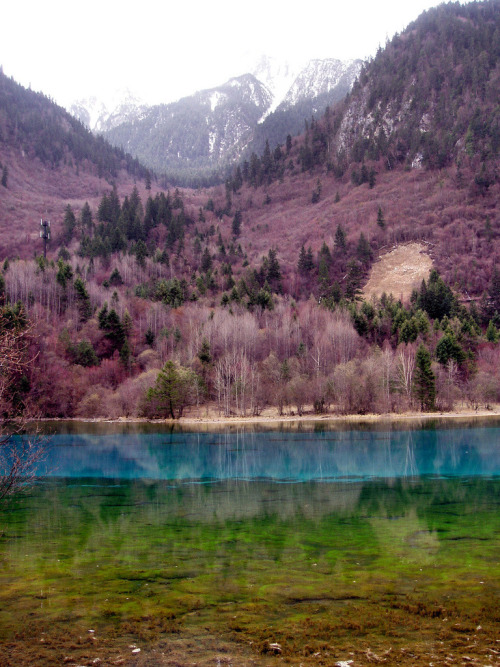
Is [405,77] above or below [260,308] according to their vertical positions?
above

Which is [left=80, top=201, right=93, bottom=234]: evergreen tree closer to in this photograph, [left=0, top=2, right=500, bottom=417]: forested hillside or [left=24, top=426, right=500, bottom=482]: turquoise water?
[left=0, top=2, right=500, bottom=417]: forested hillside

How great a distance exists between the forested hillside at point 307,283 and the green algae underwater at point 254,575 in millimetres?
11347

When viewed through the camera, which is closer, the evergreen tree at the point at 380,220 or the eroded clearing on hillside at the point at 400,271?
the eroded clearing on hillside at the point at 400,271

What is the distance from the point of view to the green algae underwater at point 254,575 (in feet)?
33.8

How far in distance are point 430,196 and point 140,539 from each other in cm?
15228

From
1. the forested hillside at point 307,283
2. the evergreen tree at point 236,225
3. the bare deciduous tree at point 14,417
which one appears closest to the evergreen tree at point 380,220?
the forested hillside at point 307,283

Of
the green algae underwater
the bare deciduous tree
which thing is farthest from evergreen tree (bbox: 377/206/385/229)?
the bare deciduous tree

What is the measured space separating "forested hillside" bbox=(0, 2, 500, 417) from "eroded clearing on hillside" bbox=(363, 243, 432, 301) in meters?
2.66

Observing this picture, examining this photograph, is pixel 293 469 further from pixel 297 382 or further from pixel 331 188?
pixel 331 188

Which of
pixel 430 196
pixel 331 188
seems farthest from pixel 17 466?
pixel 331 188

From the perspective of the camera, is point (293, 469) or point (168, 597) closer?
point (168, 597)

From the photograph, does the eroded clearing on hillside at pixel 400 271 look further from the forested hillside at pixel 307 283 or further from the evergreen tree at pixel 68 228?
the evergreen tree at pixel 68 228

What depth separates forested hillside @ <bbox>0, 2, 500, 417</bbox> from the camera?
7988 cm

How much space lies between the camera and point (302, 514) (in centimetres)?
2208
